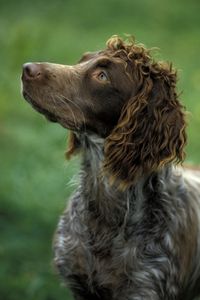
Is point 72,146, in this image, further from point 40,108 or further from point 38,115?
point 38,115

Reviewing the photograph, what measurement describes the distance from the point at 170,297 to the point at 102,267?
458mm

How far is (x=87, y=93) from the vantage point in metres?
6.55

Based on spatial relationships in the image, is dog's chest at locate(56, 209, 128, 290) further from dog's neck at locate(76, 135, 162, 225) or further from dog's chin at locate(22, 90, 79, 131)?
dog's chin at locate(22, 90, 79, 131)

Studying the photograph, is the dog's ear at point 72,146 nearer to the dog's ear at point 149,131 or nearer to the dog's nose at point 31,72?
the dog's ear at point 149,131

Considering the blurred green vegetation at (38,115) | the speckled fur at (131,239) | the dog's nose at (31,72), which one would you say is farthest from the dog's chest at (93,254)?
the dog's nose at (31,72)

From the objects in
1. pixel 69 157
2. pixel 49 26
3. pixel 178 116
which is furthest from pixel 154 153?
pixel 49 26

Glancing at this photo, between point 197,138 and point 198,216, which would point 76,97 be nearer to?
point 198,216

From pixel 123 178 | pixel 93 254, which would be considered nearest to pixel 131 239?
pixel 93 254

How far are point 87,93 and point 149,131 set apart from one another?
17.1 inches

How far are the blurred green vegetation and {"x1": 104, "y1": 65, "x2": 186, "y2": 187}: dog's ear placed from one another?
329mm

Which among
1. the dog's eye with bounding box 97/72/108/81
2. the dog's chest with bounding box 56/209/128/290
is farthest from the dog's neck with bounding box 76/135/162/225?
the dog's eye with bounding box 97/72/108/81

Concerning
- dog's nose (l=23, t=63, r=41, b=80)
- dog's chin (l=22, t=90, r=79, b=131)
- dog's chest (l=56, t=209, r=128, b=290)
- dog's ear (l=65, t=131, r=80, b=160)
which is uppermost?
dog's nose (l=23, t=63, r=41, b=80)

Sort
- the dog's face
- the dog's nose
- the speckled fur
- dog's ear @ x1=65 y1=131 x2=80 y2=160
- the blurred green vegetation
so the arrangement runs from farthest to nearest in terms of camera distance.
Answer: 1. the blurred green vegetation
2. dog's ear @ x1=65 y1=131 x2=80 y2=160
3. the speckled fur
4. the dog's face
5. the dog's nose

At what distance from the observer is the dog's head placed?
647cm
